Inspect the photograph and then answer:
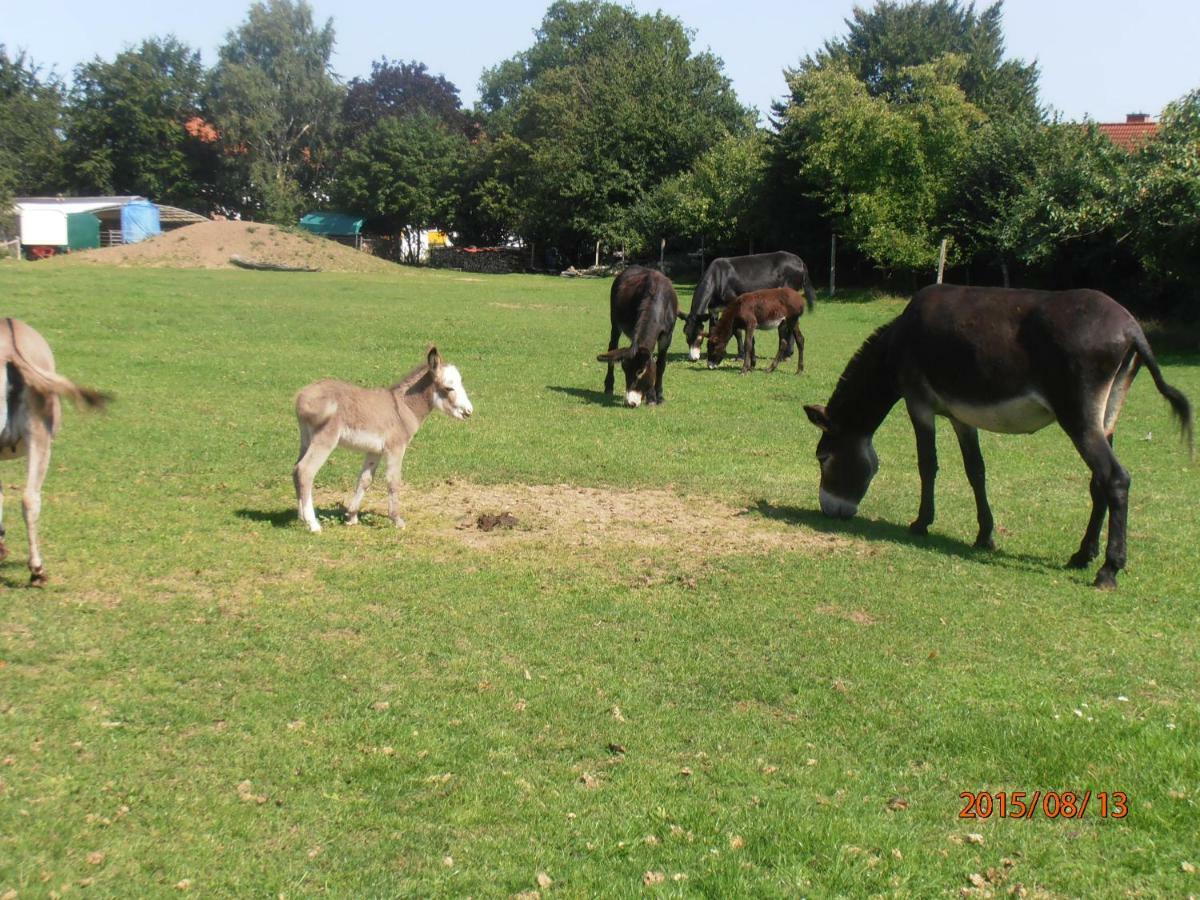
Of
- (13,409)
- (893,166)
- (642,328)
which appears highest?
(893,166)

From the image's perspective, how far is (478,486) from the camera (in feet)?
37.9

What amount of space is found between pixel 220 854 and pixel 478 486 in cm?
713

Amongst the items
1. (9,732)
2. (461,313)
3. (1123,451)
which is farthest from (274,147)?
(9,732)

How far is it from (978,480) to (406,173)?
73.5 m

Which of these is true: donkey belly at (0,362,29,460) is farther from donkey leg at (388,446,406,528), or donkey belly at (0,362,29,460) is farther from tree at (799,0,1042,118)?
tree at (799,0,1042,118)

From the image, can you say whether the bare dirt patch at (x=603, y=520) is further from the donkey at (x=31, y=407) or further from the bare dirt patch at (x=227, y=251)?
the bare dirt patch at (x=227, y=251)

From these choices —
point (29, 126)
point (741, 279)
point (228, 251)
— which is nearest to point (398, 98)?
point (29, 126)

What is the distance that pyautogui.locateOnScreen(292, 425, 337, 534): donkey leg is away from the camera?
909 centimetres

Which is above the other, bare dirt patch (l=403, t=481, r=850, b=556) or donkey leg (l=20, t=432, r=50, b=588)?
donkey leg (l=20, t=432, r=50, b=588)

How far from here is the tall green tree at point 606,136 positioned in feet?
213

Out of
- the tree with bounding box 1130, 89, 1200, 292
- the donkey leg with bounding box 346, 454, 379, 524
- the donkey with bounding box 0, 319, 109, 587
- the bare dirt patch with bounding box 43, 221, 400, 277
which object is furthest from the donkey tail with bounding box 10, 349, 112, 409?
the bare dirt patch with bounding box 43, 221, 400, 277

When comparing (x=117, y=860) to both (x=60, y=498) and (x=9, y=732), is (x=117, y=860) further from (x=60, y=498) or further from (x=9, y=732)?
(x=60, y=498)

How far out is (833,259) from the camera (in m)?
45.4
